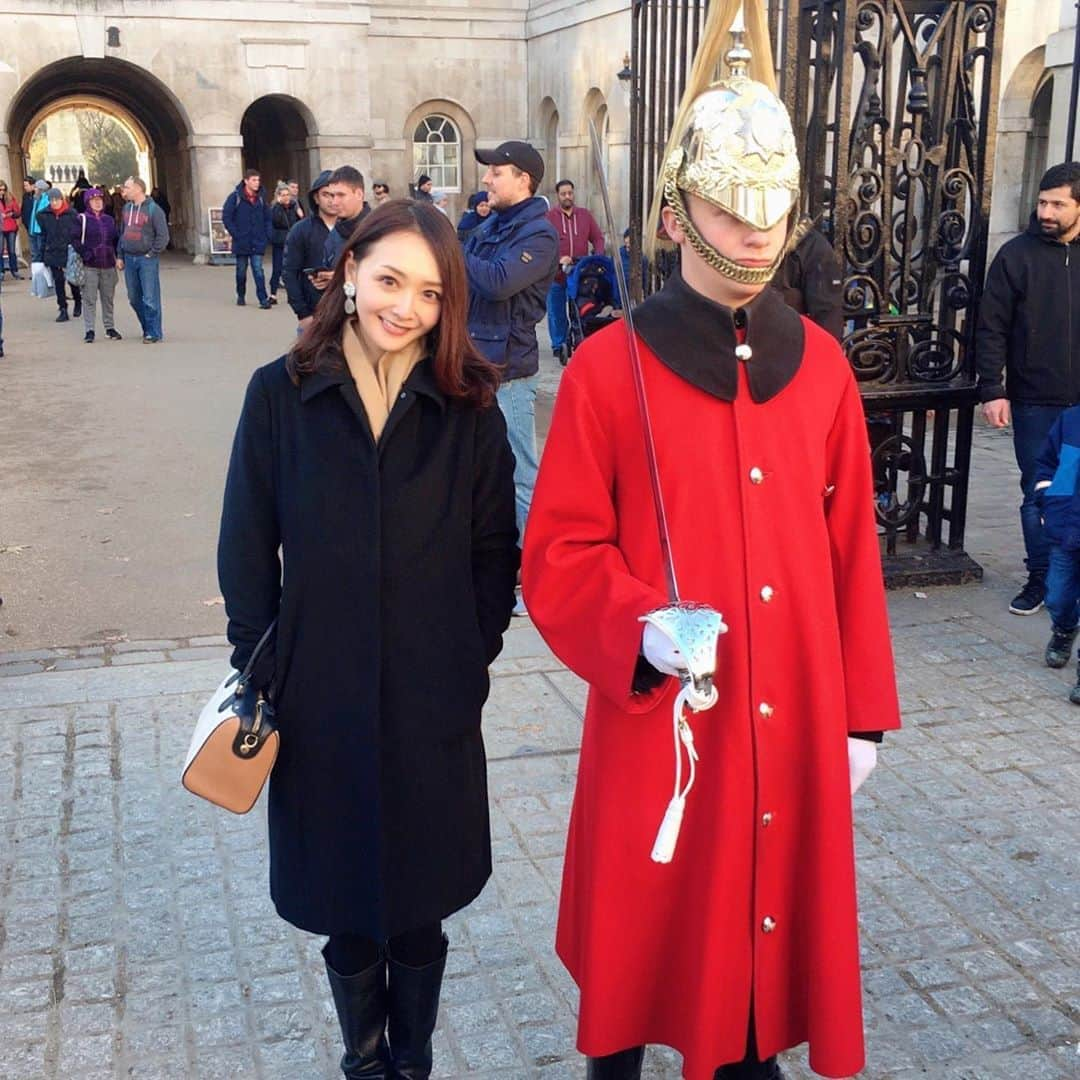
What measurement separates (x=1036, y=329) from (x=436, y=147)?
25262 millimetres

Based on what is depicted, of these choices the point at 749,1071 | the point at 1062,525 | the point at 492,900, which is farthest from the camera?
the point at 1062,525

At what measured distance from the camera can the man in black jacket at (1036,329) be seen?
582 cm

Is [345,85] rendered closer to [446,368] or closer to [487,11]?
[487,11]

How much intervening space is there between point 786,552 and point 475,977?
5.21ft

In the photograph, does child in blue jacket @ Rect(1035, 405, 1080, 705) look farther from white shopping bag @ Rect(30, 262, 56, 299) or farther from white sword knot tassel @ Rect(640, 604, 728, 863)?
white shopping bag @ Rect(30, 262, 56, 299)

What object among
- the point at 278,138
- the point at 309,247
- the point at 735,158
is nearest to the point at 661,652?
the point at 735,158

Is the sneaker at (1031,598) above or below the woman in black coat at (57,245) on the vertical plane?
below

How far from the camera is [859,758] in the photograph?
7.81 ft

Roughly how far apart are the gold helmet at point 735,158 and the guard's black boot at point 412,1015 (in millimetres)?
1518

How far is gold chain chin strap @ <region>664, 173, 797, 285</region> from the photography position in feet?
7.24

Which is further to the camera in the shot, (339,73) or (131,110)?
(131,110)

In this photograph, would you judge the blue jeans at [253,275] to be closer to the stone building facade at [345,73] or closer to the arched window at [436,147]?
the stone building facade at [345,73]

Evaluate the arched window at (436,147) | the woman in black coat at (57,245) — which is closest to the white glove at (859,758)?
the woman in black coat at (57,245)

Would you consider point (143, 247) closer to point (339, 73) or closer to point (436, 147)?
point (339, 73)
